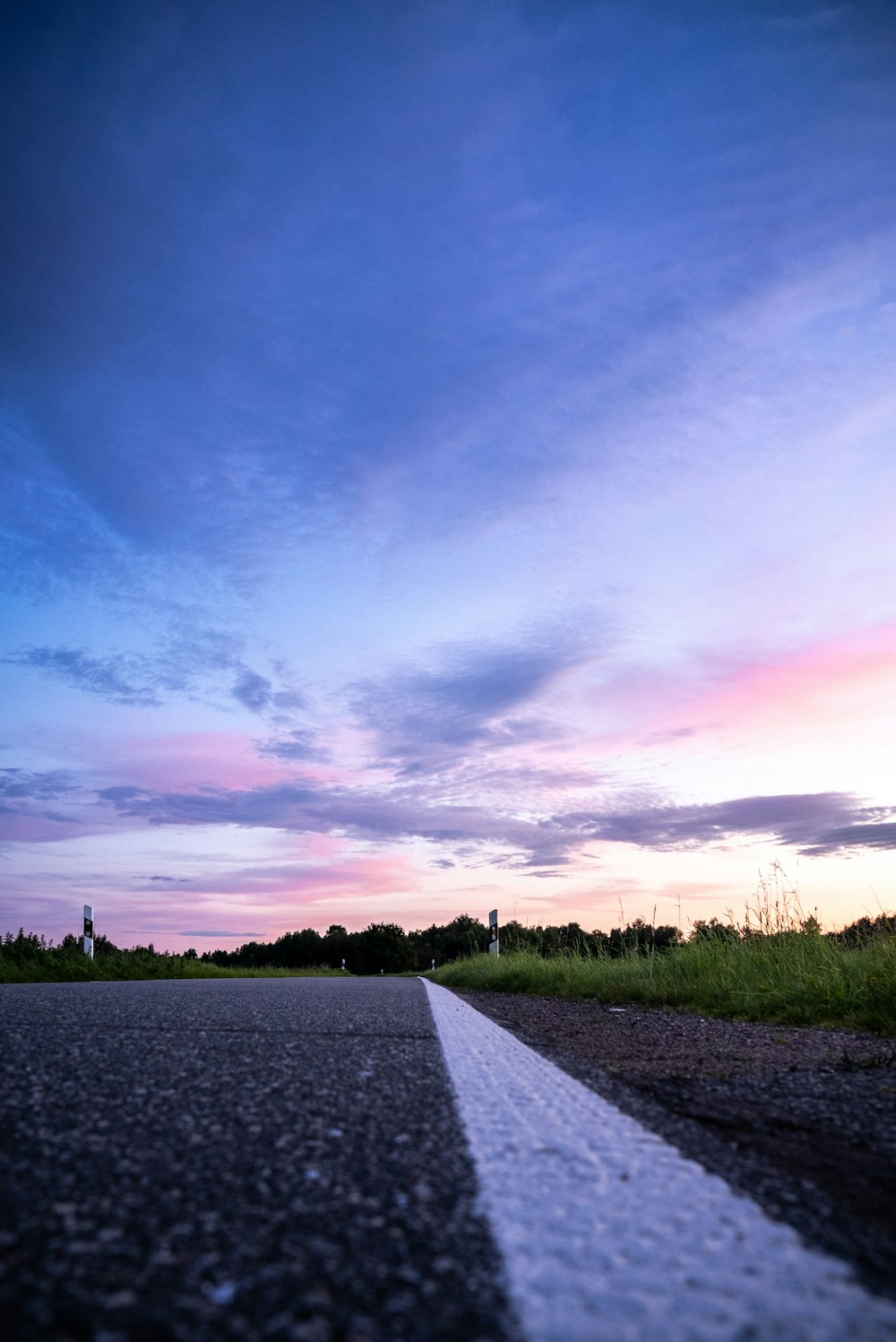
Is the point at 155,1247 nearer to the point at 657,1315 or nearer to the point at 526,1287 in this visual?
the point at 526,1287

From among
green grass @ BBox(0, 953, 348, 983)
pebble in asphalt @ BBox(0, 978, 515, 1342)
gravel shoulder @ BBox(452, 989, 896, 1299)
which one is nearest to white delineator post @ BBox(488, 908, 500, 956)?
green grass @ BBox(0, 953, 348, 983)

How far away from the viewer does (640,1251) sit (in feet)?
4.46

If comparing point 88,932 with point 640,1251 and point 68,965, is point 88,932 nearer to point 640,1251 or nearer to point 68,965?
point 68,965

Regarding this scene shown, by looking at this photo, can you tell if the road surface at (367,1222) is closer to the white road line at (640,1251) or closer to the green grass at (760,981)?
the white road line at (640,1251)

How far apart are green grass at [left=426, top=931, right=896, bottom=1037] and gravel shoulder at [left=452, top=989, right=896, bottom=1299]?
0.61 m

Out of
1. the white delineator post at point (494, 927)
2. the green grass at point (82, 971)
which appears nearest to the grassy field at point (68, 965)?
the green grass at point (82, 971)

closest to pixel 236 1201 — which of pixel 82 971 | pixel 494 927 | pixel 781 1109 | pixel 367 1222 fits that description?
→ pixel 367 1222

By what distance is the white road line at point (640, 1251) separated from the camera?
114cm

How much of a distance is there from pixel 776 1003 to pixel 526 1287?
6299mm

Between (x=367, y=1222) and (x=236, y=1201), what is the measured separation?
276 millimetres

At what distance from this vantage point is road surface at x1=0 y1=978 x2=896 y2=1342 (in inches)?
44.9

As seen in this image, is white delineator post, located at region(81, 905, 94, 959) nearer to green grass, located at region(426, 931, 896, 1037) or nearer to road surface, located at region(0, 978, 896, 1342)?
green grass, located at region(426, 931, 896, 1037)

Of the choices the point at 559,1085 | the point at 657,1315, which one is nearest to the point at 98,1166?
the point at 657,1315

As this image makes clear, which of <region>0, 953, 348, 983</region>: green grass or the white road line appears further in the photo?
<region>0, 953, 348, 983</region>: green grass
